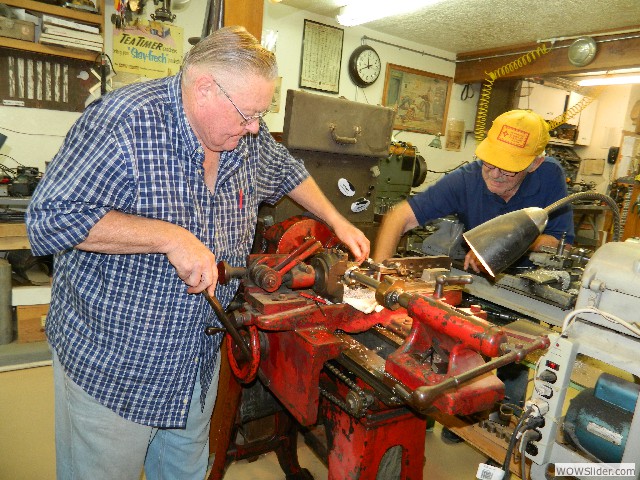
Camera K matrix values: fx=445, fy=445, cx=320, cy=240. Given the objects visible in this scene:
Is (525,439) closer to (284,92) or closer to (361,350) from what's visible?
(361,350)

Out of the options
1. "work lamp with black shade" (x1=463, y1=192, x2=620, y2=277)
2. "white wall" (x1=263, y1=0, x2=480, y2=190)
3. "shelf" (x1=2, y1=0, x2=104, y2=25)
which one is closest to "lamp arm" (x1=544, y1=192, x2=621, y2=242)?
"work lamp with black shade" (x1=463, y1=192, x2=620, y2=277)

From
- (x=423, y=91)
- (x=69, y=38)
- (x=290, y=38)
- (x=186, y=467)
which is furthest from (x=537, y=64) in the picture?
(x=186, y=467)

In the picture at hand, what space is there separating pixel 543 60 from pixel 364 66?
182cm

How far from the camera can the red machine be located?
3.10 ft

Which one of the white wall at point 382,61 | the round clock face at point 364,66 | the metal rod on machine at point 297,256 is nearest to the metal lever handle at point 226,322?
the metal rod on machine at point 297,256

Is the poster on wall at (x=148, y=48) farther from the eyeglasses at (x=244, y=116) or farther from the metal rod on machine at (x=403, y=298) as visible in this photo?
the metal rod on machine at (x=403, y=298)

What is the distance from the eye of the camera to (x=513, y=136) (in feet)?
6.08

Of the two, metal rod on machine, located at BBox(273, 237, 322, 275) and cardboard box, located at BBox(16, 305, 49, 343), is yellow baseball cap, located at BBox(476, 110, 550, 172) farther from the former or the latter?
cardboard box, located at BBox(16, 305, 49, 343)

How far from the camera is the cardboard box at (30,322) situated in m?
2.90

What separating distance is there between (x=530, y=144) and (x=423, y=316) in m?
1.21

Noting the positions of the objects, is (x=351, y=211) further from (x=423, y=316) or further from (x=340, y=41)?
(x=340, y=41)

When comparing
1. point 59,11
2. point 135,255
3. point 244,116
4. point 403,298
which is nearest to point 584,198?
point 403,298

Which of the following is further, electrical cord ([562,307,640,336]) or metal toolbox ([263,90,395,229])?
metal toolbox ([263,90,395,229])

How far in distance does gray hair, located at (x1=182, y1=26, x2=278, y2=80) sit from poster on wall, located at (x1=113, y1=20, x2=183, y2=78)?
2.74 metres
